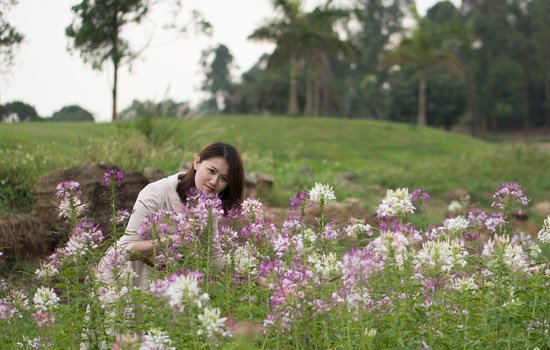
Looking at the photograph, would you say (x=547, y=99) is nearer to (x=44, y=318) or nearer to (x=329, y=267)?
(x=329, y=267)

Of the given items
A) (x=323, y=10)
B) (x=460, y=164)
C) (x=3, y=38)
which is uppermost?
(x=323, y=10)

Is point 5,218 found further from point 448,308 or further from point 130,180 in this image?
point 448,308

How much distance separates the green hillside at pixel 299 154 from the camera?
9.44m

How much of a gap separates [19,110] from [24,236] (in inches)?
94.2

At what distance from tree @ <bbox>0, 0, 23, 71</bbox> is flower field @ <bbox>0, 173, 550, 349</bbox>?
224 inches

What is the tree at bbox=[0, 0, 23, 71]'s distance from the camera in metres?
8.25

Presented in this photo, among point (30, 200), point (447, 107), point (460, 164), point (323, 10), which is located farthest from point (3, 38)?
point (447, 107)

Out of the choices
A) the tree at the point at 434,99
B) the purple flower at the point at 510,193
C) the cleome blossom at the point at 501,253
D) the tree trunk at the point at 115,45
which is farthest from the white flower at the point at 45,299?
the tree at the point at 434,99

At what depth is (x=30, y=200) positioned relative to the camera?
8.45 m

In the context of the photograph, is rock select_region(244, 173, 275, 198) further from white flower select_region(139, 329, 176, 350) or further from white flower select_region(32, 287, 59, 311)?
white flower select_region(139, 329, 176, 350)

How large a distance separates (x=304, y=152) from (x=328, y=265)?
2181 cm

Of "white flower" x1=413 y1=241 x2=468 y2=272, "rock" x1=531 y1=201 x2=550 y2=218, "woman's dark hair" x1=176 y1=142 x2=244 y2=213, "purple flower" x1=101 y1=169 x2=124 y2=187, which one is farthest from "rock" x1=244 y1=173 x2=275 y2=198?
"white flower" x1=413 y1=241 x2=468 y2=272

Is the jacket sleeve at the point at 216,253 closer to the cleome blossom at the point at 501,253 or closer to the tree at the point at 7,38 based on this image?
the cleome blossom at the point at 501,253

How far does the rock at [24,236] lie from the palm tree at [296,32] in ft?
94.5
